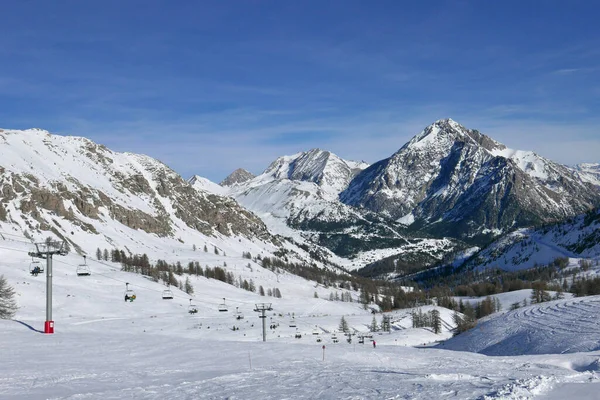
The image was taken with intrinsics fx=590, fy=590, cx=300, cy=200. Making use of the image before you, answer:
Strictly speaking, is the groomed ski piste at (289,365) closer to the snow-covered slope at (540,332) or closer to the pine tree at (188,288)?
the snow-covered slope at (540,332)

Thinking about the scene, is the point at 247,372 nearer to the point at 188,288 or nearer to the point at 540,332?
the point at 540,332

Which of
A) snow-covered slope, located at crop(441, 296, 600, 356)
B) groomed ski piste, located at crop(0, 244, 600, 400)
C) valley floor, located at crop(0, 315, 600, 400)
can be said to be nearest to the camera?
valley floor, located at crop(0, 315, 600, 400)

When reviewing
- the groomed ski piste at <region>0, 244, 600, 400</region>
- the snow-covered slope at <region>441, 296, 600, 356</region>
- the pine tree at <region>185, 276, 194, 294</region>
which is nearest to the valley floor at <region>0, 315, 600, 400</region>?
the groomed ski piste at <region>0, 244, 600, 400</region>

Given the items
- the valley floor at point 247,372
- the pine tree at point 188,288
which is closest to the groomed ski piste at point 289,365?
the valley floor at point 247,372

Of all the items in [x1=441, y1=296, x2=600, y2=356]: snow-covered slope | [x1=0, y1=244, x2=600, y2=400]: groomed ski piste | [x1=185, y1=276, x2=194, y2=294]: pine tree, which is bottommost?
[x1=441, y1=296, x2=600, y2=356]: snow-covered slope

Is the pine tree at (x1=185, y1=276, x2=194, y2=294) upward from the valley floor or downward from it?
upward

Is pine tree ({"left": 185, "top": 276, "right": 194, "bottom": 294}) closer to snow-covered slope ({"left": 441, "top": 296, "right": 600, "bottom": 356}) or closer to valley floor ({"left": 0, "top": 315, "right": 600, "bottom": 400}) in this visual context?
snow-covered slope ({"left": 441, "top": 296, "right": 600, "bottom": 356})

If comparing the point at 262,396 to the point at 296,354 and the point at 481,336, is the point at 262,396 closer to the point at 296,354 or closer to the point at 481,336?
the point at 296,354

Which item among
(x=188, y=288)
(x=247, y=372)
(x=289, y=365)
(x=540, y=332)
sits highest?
(x=188, y=288)

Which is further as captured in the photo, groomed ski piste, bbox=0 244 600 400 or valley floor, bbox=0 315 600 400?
groomed ski piste, bbox=0 244 600 400

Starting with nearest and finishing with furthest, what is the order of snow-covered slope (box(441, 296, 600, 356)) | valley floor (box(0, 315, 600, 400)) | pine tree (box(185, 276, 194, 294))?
valley floor (box(0, 315, 600, 400)) < snow-covered slope (box(441, 296, 600, 356)) < pine tree (box(185, 276, 194, 294))

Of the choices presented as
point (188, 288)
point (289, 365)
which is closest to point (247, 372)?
point (289, 365)

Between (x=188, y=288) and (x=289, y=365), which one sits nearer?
(x=289, y=365)

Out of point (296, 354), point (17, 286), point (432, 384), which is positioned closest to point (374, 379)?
point (432, 384)
